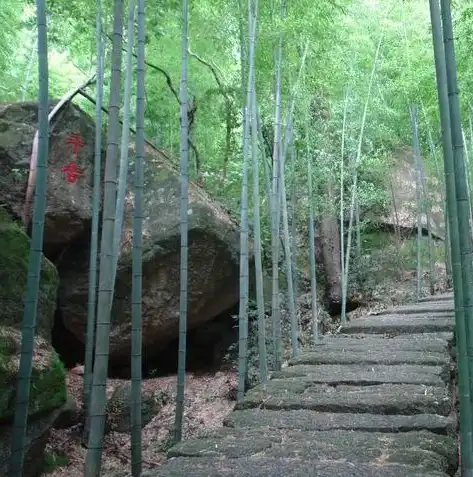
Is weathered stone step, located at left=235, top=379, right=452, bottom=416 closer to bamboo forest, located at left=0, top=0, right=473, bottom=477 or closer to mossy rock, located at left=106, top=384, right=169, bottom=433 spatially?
bamboo forest, located at left=0, top=0, right=473, bottom=477

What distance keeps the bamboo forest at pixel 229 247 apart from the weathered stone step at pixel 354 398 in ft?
0.04

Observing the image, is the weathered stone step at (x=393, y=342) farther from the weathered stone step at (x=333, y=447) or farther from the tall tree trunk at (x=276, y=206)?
the weathered stone step at (x=333, y=447)

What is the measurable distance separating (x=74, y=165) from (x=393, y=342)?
4.26 m

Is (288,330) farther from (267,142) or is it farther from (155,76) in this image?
(155,76)

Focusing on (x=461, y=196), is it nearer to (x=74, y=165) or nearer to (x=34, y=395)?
(x=34, y=395)

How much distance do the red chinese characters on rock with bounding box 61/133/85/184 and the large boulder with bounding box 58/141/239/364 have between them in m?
0.71

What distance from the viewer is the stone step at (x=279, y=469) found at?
6.30 feet

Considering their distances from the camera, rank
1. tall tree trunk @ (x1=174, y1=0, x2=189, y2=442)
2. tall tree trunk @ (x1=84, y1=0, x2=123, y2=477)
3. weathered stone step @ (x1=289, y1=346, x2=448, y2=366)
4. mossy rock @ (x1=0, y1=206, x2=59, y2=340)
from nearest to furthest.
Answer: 1. tall tree trunk @ (x1=84, y1=0, x2=123, y2=477)
2. weathered stone step @ (x1=289, y1=346, x2=448, y2=366)
3. mossy rock @ (x1=0, y1=206, x2=59, y2=340)
4. tall tree trunk @ (x1=174, y1=0, x2=189, y2=442)

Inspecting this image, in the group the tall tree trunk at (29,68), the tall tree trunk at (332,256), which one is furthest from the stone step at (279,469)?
the tall tree trunk at (332,256)

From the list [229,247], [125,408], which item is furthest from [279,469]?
[229,247]

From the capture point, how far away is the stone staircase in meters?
2.01

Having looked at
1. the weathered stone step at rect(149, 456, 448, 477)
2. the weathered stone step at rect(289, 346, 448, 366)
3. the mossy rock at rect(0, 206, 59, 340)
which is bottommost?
the weathered stone step at rect(149, 456, 448, 477)

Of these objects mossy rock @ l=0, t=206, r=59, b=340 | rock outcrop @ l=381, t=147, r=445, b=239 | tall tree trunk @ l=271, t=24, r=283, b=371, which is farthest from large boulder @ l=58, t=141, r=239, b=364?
rock outcrop @ l=381, t=147, r=445, b=239

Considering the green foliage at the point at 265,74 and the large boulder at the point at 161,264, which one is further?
the large boulder at the point at 161,264
